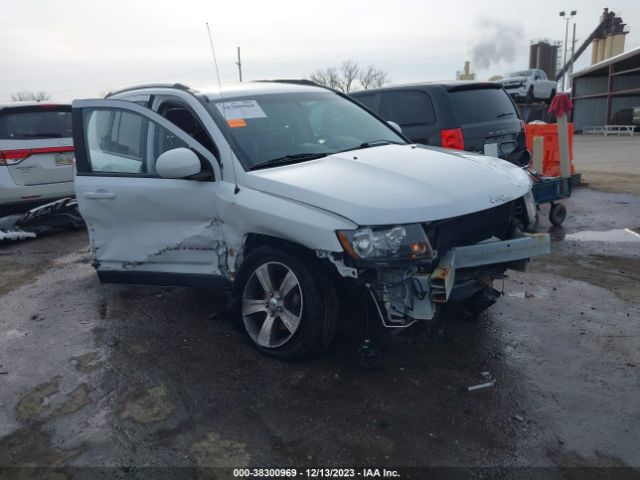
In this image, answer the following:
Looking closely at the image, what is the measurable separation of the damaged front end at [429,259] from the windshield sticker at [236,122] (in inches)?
56.4

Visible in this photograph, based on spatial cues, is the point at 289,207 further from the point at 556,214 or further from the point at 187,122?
the point at 556,214

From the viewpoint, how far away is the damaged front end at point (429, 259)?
9.98 feet

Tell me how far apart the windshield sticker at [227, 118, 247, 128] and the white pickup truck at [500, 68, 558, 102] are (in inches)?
1039

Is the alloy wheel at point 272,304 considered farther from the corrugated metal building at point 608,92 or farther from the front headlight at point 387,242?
the corrugated metal building at point 608,92

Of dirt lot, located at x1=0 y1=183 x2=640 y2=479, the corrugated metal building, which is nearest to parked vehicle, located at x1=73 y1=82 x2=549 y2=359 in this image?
dirt lot, located at x1=0 y1=183 x2=640 y2=479

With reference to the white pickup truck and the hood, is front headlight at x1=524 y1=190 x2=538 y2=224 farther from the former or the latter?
the white pickup truck

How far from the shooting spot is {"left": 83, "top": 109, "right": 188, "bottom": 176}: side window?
4.32 metres

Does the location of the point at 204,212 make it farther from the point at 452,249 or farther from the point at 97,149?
the point at 452,249

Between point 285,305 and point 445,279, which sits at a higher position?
point 445,279

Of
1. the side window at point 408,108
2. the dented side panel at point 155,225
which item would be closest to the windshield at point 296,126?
the dented side panel at point 155,225

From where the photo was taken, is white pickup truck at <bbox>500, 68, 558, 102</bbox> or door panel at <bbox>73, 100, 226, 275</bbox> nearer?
door panel at <bbox>73, 100, 226, 275</bbox>

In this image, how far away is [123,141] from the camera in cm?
461

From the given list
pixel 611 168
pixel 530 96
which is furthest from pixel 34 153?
pixel 530 96

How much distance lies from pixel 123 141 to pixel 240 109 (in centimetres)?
119
